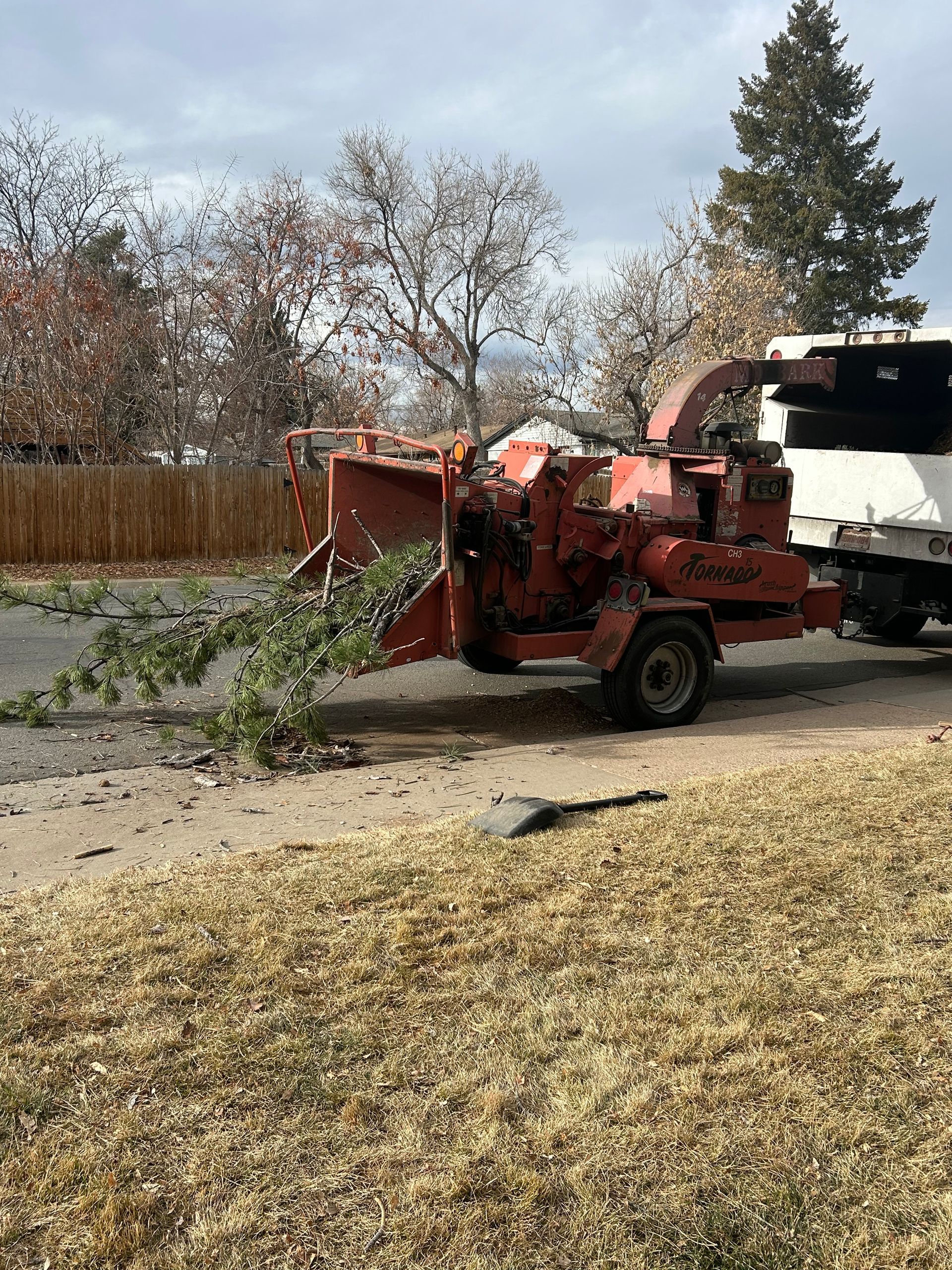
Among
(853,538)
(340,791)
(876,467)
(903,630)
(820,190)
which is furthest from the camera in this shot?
(820,190)

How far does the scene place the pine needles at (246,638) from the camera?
6.81m

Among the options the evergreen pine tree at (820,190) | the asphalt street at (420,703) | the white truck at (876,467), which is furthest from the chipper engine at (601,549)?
the evergreen pine tree at (820,190)

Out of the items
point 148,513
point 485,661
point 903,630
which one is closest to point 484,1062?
point 485,661

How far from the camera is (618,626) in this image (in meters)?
7.64

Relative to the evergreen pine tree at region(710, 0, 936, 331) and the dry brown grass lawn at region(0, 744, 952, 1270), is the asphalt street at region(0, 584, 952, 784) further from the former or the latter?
the evergreen pine tree at region(710, 0, 936, 331)

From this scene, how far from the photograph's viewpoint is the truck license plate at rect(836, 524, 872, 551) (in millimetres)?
10531

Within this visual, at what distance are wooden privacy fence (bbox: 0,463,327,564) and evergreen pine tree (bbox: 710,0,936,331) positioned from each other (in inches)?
990

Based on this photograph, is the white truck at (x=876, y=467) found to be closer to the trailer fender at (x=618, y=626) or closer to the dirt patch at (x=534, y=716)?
the trailer fender at (x=618, y=626)

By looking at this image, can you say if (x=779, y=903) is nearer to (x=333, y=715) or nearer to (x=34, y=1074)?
(x=34, y=1074)

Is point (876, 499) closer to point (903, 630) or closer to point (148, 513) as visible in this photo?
point (903, 630)

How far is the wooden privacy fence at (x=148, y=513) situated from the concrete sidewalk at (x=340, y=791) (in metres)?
14.1

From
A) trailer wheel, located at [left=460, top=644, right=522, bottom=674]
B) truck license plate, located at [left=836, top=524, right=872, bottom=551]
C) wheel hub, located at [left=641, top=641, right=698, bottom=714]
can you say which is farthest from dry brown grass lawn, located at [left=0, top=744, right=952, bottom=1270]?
truck license plate, located at [left=836, top=524, right=872, bottom=551]

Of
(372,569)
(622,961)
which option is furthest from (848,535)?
(622,961)

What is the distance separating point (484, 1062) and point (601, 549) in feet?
17.7
